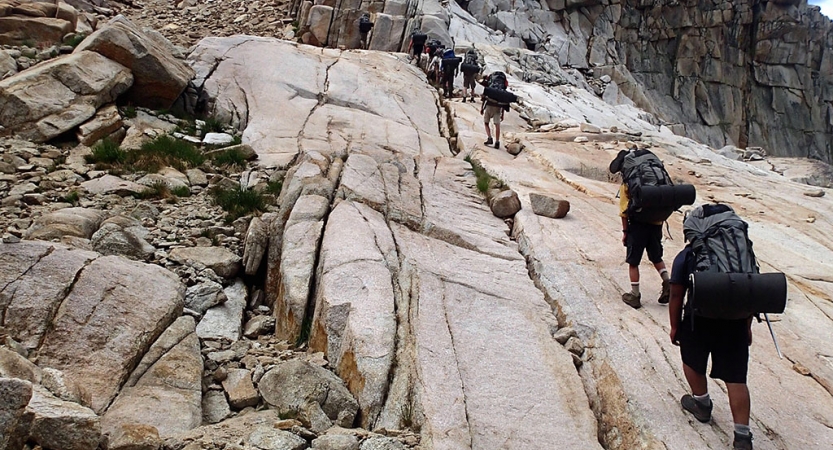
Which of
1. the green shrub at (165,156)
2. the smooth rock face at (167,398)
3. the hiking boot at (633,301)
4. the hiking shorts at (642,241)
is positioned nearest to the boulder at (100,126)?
the green shrub at (165,156)

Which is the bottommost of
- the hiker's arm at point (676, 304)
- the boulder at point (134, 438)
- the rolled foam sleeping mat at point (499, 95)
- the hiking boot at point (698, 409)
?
the boulder at point (134, 438)

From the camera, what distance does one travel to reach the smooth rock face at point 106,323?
4.61 m

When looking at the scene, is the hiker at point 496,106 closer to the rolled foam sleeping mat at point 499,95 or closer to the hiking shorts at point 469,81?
the rolled foam sleeping mat at point 499,95

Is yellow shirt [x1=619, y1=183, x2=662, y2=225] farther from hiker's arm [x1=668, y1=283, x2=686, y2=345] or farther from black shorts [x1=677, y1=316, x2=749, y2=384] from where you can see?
black shorts [x1=677, y1=316, x2=749, y2=384]

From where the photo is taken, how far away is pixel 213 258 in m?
7.33

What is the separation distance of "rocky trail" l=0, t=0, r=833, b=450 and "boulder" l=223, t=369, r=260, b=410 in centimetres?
4

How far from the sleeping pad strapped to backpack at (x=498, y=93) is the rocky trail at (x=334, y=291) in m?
1.20

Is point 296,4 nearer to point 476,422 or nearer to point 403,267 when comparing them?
point 403,267

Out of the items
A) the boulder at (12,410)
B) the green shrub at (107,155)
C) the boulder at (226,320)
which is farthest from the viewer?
the green shrub at (107,155)

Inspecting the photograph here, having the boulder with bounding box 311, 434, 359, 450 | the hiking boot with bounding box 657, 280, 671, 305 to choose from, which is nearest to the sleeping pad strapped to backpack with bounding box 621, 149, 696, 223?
the hiking boot with bounding box 657, 280, 671, 305

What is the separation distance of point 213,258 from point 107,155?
422cm

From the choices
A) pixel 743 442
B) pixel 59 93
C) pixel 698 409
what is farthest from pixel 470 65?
pixel 743 442

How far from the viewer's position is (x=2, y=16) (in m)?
14.1

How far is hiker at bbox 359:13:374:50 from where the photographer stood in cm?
2378
